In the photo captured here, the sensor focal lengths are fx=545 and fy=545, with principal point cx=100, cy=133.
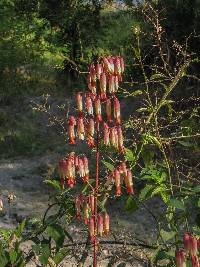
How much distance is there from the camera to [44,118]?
43.1 ft

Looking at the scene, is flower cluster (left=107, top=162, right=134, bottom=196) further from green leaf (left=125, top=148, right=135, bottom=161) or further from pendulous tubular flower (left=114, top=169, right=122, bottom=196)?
green leaf (left=125, top=148, right=135, bottom=161)

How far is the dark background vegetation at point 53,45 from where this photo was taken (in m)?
10.9

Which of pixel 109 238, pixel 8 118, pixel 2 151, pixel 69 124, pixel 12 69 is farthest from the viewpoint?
pixel 12 69

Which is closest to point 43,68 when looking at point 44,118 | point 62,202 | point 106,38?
point 106,38

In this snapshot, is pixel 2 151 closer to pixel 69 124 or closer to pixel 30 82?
pixel 30 82

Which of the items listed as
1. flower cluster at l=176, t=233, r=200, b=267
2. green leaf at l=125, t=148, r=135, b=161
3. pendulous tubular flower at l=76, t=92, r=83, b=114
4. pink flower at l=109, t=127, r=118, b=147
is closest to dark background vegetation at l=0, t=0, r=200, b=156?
green leaf at l=125, t=148, r=135, b=161

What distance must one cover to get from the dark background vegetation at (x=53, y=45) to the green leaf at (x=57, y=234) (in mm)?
7862

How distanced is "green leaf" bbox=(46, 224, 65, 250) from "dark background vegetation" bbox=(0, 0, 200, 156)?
7.86 metres

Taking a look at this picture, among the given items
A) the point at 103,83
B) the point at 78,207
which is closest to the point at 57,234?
the point at 78,207

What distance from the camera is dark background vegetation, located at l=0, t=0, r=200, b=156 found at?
1092 centimetres

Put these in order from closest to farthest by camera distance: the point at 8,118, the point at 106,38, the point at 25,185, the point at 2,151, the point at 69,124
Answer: the point at 69,124 → the point at 25,185 → the point at 2,151 → the point at 8,118 → the point at 106,38

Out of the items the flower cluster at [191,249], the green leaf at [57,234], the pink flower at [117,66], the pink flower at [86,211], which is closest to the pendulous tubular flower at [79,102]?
the pink flower at [117,66]

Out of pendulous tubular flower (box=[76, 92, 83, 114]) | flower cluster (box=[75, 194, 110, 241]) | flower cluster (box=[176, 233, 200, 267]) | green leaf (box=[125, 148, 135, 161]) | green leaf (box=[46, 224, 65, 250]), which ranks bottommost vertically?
flower cluster (box=[176, 233, 200, 267])

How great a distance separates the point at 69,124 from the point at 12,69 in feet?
45.0
